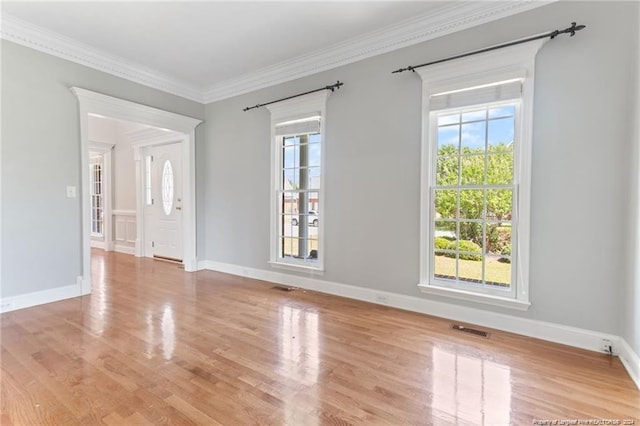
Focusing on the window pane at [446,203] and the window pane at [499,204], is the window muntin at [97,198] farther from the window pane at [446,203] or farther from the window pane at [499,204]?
the window pane at [499,204]

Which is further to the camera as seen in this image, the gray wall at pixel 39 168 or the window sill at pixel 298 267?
the window sill at pixel 298 267

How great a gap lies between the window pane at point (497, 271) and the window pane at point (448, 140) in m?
1.09

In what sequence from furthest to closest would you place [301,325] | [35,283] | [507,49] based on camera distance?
[35,283] → [301,325] → [507,49]

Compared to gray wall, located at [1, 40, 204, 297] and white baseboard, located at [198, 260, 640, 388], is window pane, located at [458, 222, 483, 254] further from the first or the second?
gray wall, located at [1, 40, 204, 297]

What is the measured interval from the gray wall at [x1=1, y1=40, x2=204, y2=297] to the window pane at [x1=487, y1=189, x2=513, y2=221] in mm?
4556

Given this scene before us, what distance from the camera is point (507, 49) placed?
268cm

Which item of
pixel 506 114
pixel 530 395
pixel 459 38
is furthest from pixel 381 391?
pixel 459 38

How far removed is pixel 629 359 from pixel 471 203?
155cm

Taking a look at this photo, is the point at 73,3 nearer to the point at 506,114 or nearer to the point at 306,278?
the point at 306,278

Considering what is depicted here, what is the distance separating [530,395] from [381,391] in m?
0.87

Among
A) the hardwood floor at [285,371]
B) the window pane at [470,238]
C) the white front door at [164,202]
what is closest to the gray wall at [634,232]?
the hardwood floor at [285,371]

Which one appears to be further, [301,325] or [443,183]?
[443,183]

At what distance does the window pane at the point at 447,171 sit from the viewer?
3.08 metres

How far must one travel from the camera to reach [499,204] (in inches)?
112
